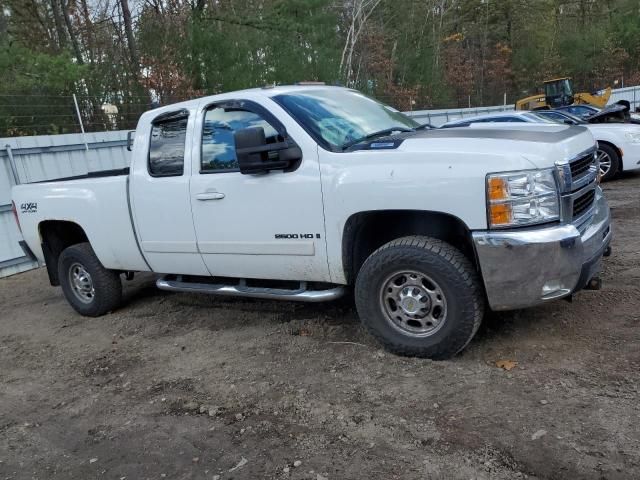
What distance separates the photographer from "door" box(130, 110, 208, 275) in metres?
4.83

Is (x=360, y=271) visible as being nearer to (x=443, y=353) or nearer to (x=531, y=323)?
(x=443, y=353)

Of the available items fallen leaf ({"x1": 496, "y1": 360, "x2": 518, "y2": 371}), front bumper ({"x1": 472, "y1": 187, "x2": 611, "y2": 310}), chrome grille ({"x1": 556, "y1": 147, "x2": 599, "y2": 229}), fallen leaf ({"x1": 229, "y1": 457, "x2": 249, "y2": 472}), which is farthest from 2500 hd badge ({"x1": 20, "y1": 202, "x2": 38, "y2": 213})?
chrome grille ({"x1": 556, "y1": 147, "x2": 599, "y2": 229})

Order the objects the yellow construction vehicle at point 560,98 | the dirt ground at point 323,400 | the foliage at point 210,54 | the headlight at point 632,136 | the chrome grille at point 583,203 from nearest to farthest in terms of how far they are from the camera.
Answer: the dirt ground at point 323,400, the chrome grille at point 583,203, the headlight at point 632,136, the foliage at point 210,54, the yellow construction vehicle at point 560,98

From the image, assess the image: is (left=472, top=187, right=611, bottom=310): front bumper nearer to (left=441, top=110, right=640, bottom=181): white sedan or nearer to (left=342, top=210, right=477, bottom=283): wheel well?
(left=342, top=210, right=477, bottom=283): wheel well

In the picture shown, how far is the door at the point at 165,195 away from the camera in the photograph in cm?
483

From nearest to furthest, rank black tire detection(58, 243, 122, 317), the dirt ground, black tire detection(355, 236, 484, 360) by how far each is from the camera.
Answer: the dirt ground → black tire detection(355, 236, 484, 360) → black tire detection(58, 243, 122, 317)

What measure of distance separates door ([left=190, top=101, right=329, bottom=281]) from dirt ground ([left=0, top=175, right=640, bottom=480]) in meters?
0.65

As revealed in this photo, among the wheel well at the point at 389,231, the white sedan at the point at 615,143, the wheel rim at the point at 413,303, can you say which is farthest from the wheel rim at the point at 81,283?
the white sedan at the point at 615,143

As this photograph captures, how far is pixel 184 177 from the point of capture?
4781mm

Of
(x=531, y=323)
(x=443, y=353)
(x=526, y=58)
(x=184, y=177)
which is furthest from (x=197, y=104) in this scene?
(x=526, y=58)

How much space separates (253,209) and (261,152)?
49 cm

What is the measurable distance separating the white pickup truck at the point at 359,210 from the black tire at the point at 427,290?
0.03ft

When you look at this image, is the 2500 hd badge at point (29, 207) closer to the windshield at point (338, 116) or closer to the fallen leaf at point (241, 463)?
the windshield at point (338, 116)

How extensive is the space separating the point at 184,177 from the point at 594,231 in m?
3.16
